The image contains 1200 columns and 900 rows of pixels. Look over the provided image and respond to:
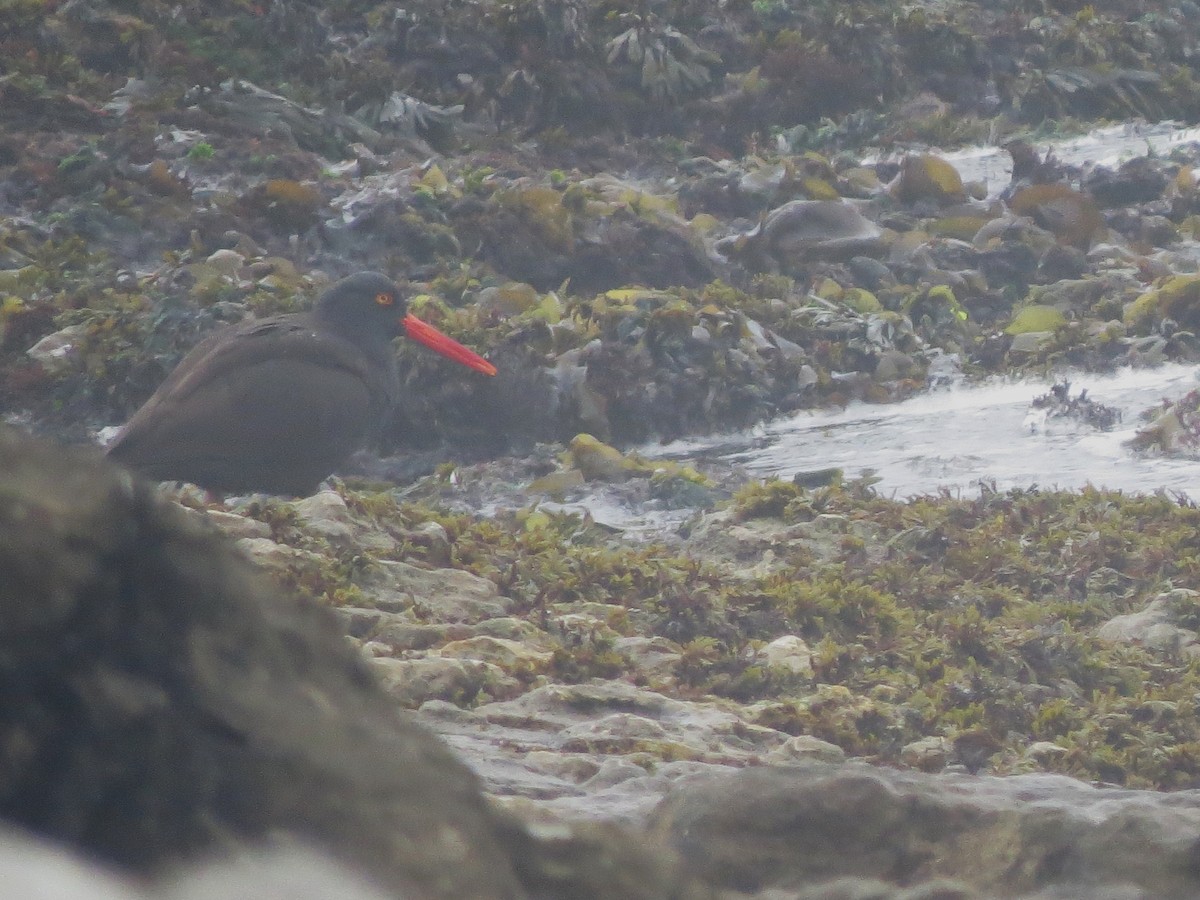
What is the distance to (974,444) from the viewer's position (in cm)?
961

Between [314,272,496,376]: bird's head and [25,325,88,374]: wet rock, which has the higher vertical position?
[314,272,496,376]: bird's head

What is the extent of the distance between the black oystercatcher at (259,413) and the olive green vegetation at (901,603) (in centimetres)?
42

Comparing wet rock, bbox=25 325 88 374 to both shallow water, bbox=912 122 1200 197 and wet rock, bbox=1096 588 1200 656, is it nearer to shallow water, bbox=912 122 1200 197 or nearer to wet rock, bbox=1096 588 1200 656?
wet rock, bbox=1096 588 1200 656

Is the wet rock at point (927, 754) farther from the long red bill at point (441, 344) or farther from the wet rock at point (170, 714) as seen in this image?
the long red bill at point (441, 344)

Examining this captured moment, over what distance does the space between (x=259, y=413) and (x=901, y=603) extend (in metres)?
2.88

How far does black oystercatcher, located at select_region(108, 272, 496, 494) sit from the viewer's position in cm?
709

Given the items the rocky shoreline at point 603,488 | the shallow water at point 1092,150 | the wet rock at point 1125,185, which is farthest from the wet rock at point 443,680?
the shallow water at point 1092,150

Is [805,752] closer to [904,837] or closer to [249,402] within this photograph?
[904,837]

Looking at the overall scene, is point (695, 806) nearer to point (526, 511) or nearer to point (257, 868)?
point (257, 868)

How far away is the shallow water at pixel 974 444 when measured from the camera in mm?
8797

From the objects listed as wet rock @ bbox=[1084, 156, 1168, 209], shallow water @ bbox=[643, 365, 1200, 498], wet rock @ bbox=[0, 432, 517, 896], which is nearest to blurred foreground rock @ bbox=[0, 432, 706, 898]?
wet rock @ bbox=[0, 432, 517, 896]

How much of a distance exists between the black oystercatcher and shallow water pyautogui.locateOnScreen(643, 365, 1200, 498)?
283cm

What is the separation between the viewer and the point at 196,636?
1.53 metres

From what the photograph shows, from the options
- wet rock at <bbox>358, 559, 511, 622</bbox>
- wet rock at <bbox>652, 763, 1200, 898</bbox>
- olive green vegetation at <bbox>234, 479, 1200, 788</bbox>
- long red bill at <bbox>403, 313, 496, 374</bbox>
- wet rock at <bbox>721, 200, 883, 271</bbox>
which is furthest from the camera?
wet rock at <bbox>721, 200, 883, 271</bbox>
